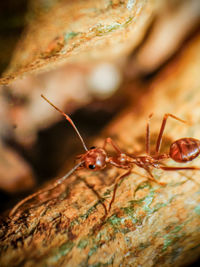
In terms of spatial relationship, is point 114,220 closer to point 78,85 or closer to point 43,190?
point 43,190

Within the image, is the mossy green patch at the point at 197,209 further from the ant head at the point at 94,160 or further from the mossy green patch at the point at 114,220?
the ant head at the point at 94,160

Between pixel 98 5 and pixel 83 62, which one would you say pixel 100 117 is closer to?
pixel 83 62

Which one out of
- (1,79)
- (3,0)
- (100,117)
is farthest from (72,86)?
(3,0)

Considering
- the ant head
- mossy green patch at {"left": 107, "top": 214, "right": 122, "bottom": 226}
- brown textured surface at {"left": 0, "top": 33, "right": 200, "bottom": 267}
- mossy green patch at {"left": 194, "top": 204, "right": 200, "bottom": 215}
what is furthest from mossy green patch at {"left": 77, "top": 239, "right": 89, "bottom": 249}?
mossy green patch at {"left": 194, "top": 204, "right": 200, "bottom": 215}

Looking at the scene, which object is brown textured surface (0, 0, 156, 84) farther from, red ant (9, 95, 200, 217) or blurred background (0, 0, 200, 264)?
red ant (9, 95, 200, 217)

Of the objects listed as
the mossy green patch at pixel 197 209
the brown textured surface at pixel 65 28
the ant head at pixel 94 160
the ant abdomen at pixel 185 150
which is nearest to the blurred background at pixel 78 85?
the brown textured surface at pixel 65 28

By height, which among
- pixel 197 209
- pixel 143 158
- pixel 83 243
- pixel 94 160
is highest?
pixel 94 160

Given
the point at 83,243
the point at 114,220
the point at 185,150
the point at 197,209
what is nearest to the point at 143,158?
the point at 185,150
